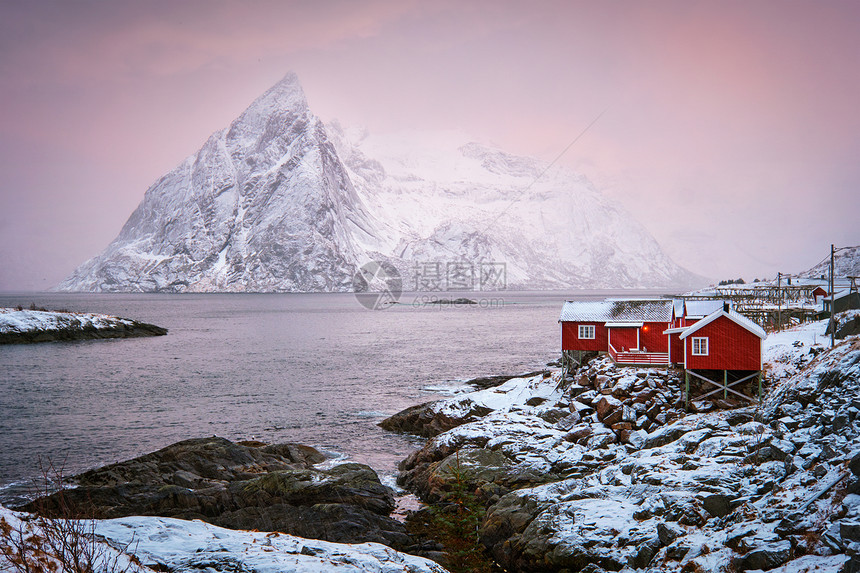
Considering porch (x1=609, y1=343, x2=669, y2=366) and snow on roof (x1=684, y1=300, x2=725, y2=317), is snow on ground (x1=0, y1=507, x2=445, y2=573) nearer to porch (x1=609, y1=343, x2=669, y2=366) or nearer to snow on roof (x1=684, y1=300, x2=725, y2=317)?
porch (x1=609, y1=343, x2=669, y2=366)

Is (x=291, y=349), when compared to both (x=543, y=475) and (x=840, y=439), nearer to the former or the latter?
(x=543, y=475)

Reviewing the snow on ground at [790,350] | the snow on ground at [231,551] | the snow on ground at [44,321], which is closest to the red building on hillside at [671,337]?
the snow on ground at [790,350]

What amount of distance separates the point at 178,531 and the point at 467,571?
8459 mm

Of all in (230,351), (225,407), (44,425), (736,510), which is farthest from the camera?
(230,351)

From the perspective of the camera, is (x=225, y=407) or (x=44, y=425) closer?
(x=44, y=425)

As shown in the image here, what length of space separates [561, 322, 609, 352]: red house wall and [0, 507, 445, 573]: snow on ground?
28.0 meters

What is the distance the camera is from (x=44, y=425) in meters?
35.3

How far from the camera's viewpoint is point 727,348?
29859 millimetres

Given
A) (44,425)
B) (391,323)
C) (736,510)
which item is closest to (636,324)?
(736,510)

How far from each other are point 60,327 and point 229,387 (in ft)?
169

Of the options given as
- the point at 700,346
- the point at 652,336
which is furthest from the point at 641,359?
the point at 700,346

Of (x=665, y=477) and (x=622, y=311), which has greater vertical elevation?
(x=622, y=311)

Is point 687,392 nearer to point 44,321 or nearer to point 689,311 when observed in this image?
point 689,311

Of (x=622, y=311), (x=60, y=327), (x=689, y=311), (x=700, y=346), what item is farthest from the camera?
(x=60, y=327)
